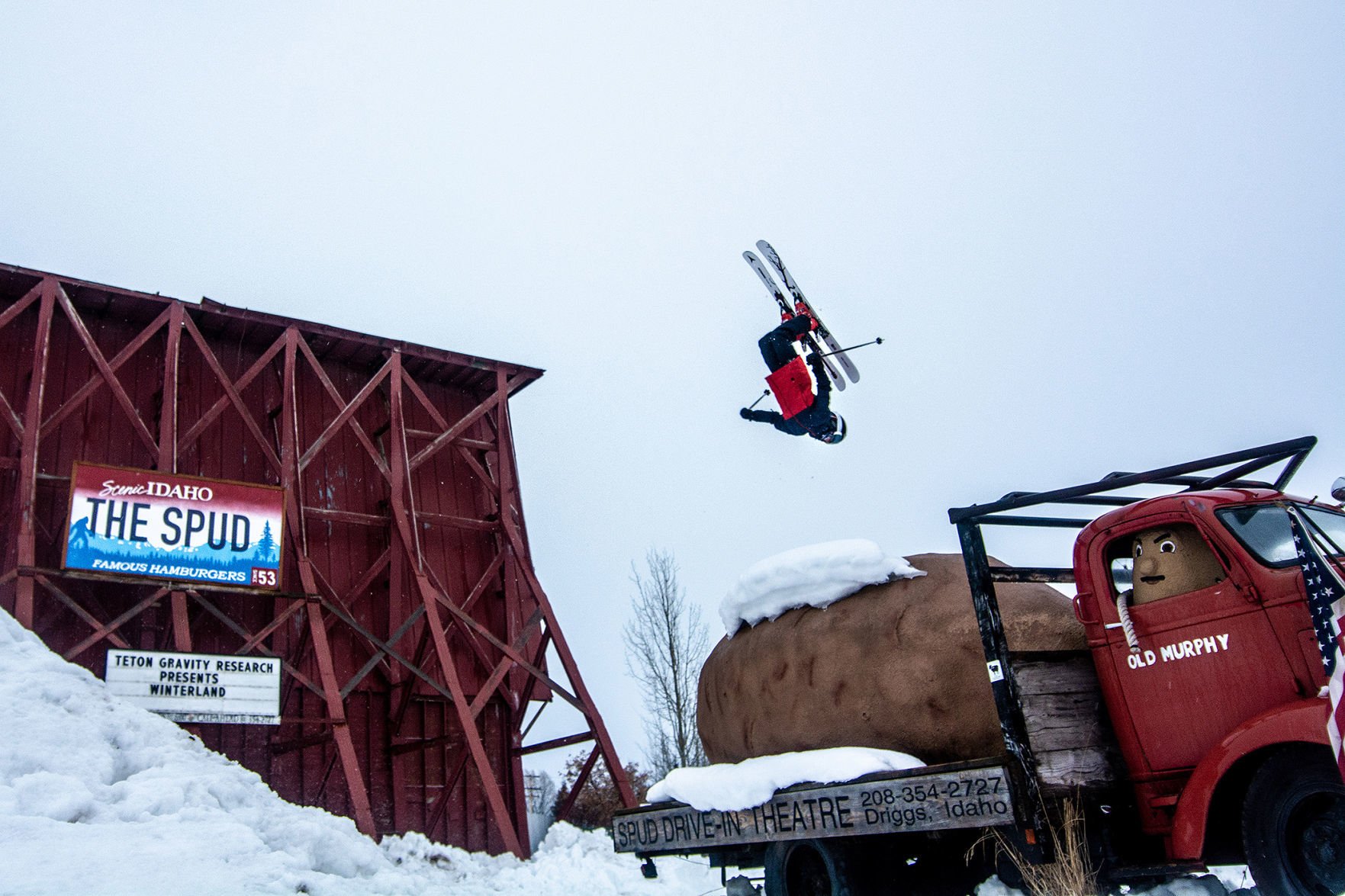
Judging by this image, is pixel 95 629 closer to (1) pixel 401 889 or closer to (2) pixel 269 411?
(2) pixel 269 411

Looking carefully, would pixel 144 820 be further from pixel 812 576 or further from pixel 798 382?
pixel 798 382

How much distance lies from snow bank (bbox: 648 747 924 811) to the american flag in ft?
6.95

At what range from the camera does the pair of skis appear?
15.2 m

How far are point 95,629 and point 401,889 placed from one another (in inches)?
236

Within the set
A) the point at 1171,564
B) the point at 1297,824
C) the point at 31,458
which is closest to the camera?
the point at 1297,824

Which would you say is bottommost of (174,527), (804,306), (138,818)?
(138,818)

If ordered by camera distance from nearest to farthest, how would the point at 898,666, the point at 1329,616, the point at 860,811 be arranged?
the point at 1329,616 → the point at 860,811 → the point at 898,666

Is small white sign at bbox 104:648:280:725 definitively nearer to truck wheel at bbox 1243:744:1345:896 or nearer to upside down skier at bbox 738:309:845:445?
upside down skier at bbox 738:309:845:445

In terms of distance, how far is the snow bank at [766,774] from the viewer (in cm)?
620

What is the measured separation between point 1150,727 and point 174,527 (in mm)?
11793

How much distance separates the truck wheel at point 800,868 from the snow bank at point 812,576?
1506 millimetres

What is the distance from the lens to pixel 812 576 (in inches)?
283

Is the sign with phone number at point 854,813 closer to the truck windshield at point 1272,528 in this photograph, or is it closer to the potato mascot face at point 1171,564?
the potato mascot face at point 1171,564

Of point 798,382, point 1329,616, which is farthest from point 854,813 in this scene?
point 798,382
